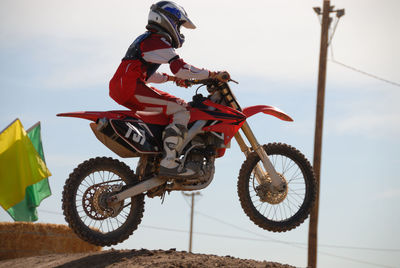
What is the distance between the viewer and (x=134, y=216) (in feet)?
24.1

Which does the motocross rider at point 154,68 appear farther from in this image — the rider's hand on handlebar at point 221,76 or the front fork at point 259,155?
the front fork at point 259,155

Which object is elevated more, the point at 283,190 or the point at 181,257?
the point at 283,190

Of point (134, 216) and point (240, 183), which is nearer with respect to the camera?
point (134, 216)

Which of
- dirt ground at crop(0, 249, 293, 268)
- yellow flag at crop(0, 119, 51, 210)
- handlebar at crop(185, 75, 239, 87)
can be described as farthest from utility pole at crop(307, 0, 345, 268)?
yellow flag at crop(0, 119, 51, 210)

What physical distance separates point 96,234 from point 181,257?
113 centimetres

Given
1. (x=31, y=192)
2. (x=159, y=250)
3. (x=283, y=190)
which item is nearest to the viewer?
(x=159, y=250)

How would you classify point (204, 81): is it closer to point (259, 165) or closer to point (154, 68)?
point (154, 68)

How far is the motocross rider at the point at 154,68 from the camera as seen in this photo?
7.14 metres

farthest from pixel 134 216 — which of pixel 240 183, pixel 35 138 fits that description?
pixel 35 138

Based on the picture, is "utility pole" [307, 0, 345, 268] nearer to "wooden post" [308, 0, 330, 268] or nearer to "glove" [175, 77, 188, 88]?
"wooden post" [308, 0, 330, 268]

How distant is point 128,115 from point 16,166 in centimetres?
865

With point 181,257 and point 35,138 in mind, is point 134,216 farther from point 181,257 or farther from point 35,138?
point 35,138

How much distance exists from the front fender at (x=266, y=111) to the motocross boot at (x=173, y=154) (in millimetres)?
1209

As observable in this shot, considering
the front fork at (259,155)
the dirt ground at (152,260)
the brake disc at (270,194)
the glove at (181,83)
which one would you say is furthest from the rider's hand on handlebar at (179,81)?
the dirt ground at (152,260)
